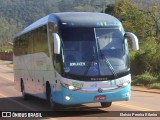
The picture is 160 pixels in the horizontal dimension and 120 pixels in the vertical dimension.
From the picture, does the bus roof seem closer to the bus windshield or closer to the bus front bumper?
the bus windshield

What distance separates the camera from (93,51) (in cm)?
1386

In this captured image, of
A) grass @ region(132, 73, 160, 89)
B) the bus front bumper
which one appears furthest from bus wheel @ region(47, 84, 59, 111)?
grass @ region(132, 73, 160, 89)

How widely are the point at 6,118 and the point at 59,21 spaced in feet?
11.8

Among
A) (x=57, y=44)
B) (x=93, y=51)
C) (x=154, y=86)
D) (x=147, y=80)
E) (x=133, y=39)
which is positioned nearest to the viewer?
(x=57, y=44)

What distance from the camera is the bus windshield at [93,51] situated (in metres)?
13.7

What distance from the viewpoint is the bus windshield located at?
44.8 ft

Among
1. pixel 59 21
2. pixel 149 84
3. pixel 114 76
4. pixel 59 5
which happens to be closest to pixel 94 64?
pixel 114 76

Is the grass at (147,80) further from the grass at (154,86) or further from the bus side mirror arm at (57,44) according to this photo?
the bus side mirror arm at (57,44)

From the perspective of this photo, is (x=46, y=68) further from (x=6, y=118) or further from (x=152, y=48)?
(x=152, y=48)

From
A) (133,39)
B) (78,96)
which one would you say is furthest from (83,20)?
(78,96)

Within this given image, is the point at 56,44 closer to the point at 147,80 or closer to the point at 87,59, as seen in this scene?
the point at 87,59

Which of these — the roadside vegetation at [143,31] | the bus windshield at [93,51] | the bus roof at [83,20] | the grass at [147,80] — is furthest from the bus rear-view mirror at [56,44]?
the roadside vegetation at [143,31]

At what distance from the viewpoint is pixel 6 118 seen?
14.2 m

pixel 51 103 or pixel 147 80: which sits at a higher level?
pixel 51 103
